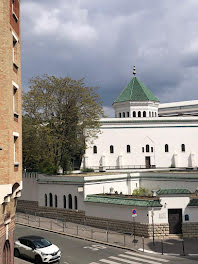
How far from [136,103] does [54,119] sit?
2476 cm

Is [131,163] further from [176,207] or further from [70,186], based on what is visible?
[176,207]

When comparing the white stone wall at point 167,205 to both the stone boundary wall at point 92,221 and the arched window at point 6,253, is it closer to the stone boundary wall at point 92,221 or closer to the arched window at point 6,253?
the stone boundary wall at point 92,221

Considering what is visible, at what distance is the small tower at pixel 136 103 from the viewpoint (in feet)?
201

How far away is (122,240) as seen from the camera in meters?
26.0

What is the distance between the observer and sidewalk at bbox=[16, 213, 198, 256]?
2342 centimetres

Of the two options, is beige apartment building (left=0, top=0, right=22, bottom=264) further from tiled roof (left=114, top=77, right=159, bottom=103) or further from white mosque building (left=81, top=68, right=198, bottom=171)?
tiled roof (left=114, top=77, right=159, bottom=103)

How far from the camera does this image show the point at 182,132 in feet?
188

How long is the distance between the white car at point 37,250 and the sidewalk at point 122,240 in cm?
565

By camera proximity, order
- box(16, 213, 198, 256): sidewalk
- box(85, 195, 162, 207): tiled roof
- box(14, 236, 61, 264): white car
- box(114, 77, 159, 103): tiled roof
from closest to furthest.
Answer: box(14, 236, 61, 264): white car < box(16, 213, 198, 256): sidewalk < box(85, 195, 162, 207): tiled roof < box(114, 77, 159, 103): tiled roof

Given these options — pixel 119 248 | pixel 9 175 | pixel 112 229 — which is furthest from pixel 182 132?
pixel 9 175

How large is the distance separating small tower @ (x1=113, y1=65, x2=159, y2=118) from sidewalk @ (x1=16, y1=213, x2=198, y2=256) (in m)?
32.0

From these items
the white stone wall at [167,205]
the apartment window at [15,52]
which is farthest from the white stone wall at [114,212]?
the apartment window at [15,52]

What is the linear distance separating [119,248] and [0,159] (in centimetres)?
1432

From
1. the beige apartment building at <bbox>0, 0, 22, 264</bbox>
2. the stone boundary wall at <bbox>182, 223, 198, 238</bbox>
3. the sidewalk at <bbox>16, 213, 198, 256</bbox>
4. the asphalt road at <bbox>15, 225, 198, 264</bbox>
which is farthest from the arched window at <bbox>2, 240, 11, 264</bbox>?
the stone boundary wall at <bbox>182, 223, 198, 238</bbox>
